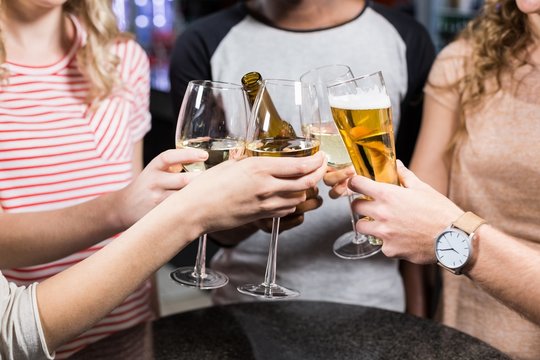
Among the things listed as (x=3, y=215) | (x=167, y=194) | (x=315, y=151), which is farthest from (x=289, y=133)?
(x=3, y=215)

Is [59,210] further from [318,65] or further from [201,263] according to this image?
[318,65]

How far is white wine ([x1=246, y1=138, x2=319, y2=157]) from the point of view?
4.15 feet

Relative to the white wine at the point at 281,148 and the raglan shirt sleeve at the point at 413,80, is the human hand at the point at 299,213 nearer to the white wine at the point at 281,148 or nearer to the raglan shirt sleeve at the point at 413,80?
the white wine at the point at 281,148

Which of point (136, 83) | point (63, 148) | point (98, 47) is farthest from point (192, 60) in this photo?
point (63, 148)

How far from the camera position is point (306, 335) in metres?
1.53

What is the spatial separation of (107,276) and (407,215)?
58cm

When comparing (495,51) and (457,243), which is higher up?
(495,51)

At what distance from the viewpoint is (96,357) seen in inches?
56.1

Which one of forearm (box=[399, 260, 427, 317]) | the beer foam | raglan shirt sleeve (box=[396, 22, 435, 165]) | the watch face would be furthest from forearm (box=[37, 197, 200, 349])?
forearm (box=[399, 260, 427, 317])

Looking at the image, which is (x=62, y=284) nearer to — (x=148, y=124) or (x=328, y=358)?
(x=328, y=358)

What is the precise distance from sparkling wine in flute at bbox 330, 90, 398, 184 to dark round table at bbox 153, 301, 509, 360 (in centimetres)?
39

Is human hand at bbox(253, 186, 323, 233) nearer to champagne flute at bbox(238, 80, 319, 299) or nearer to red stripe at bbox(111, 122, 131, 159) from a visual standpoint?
champagne flute at bbox(238, 80, 319, 299)

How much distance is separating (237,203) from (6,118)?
0.75 meters

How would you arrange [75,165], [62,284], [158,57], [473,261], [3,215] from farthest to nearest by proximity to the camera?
[158,57] < [75,165] < [3,215] < [473,261] < [62,284]
